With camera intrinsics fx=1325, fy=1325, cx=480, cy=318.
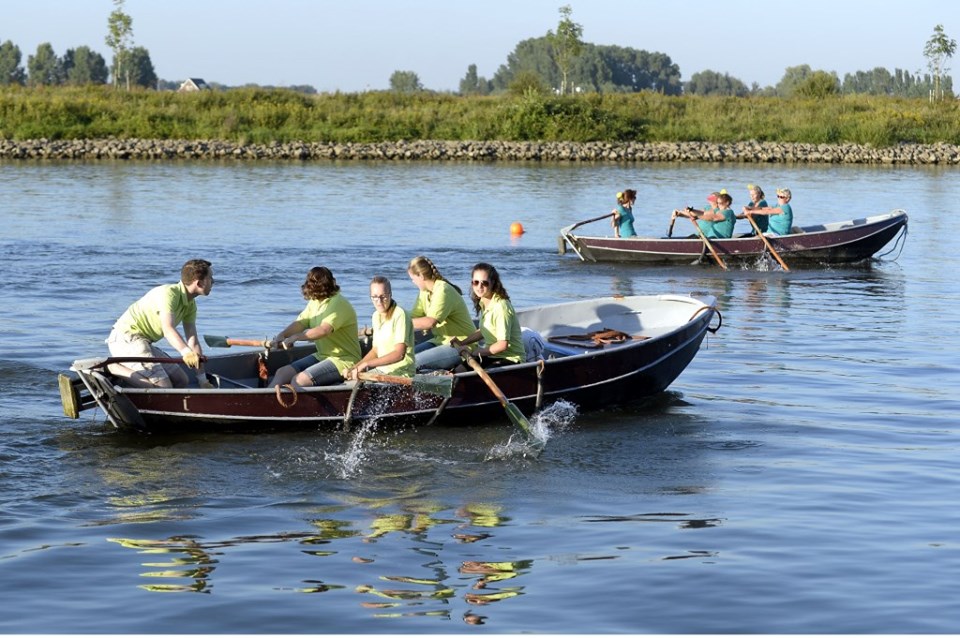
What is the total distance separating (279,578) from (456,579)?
1028mm

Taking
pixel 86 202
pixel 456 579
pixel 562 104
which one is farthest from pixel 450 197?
pixel 456 579

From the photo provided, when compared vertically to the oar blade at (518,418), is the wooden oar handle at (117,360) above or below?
above

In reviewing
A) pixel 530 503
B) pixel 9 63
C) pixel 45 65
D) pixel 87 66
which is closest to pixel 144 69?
pixel 87 66

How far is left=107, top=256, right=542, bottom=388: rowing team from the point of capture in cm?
1042

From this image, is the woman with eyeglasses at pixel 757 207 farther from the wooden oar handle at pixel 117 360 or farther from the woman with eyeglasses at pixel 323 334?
the wooden oar handle at pixel 117 360

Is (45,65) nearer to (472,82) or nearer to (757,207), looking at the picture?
(472,82)

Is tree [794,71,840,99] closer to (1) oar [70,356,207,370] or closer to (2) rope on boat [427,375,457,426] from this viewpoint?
(2) rope on boat [427,375,457,426]

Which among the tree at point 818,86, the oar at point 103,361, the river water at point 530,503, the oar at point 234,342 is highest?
the tree at point 818,86

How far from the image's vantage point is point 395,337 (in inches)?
420

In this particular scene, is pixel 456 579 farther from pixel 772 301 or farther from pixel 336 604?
pixel 772 301

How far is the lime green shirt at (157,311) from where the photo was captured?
10312 mm

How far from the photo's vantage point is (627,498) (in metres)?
9.45

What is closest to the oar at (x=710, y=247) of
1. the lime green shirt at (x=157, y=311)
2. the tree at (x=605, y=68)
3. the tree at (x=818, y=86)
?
the lime green shirt at (x=157, y=311)

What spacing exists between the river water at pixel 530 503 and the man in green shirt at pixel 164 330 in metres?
0.54
